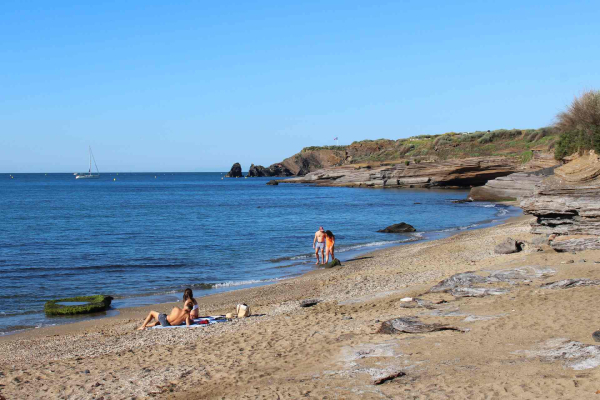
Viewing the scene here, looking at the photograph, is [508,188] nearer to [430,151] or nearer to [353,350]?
[353,350]

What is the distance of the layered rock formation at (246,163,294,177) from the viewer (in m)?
162

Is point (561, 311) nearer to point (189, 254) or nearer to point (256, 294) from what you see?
point (256, 294)

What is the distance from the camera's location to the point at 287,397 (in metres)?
6.96

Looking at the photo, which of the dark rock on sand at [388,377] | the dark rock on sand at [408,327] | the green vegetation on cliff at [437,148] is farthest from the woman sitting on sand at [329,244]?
the green vegetation on cliff at [437,148]

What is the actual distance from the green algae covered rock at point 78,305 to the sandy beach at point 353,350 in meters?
1.22

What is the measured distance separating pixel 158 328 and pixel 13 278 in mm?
10442

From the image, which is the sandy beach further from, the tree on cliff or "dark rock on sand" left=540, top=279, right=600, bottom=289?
the tree on cliff

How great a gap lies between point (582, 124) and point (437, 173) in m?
50.9

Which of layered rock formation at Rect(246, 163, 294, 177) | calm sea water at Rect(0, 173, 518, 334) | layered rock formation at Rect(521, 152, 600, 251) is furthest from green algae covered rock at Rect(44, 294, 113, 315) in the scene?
layered rock formation at Rect(246, 163, 294, 177)

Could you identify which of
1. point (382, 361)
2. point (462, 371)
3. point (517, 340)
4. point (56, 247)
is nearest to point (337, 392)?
point (382, 361)

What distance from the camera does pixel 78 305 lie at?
15281mm

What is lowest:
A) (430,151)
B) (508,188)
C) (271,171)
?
(508,188)

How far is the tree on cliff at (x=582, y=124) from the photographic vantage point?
76.1 ft

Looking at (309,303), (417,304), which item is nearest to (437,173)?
(309,303)
